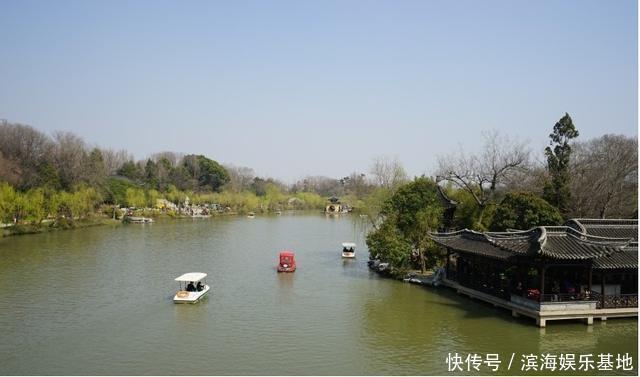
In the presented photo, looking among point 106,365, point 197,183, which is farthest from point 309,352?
point 197,183

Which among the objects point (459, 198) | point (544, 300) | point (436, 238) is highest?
point (459, 198)

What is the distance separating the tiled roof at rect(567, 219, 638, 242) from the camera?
1878cm

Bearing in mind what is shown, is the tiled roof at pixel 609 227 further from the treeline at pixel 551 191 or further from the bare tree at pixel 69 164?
the bare tree at pixel 69 164

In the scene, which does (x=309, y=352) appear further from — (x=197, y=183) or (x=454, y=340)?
(x=197, y=183)

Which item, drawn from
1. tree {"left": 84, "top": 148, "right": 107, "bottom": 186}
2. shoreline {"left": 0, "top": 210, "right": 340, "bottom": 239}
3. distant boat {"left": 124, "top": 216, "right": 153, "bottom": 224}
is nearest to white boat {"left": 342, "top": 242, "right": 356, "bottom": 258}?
shoreline {"left": 0, "top": 210, "right": 340, "bottom": 239}

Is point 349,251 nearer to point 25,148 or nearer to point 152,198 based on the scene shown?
point 25,148

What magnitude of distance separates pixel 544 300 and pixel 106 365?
1246 centimetres

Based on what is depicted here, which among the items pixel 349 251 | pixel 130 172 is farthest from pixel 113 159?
pixel 349 251

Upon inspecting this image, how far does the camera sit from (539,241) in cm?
1573

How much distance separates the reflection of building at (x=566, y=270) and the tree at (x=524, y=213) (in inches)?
120

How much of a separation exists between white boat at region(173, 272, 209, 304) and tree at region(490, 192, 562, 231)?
12739 mm

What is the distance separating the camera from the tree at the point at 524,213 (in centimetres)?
2248

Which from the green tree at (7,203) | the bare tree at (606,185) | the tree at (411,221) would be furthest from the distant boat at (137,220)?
the bare tree at (606,185)

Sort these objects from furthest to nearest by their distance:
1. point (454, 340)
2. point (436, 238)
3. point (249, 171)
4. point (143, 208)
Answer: point (249, 171), point (143, 208), point (436, 238), point (454, 340)
